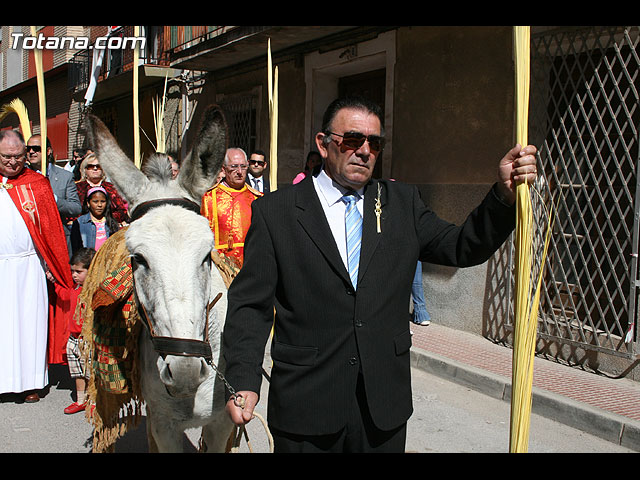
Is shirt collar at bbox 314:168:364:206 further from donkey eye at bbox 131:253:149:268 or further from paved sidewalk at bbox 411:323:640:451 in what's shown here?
paved sidewalk at bbox 411:323:640:451

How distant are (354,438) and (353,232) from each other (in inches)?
28.6

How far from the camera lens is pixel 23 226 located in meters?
5.28

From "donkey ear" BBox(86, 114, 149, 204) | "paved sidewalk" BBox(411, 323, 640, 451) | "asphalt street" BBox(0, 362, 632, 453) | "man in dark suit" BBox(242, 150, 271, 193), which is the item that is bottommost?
"asphalt street" BBox(0, 362, 632, 453)

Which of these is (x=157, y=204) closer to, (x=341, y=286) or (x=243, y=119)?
(x=341, y=286)

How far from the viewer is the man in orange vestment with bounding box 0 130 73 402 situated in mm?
5176

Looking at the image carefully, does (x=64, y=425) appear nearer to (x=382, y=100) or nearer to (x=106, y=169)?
(x=106, y=169)

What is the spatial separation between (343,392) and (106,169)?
1.49m

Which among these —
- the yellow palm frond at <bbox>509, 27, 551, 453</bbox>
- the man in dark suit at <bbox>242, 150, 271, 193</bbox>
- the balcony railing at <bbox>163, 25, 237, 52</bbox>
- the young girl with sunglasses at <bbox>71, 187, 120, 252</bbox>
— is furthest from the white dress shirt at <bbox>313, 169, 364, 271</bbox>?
the balcony railing at <bbox>163, 25, 237, 52</bbox>

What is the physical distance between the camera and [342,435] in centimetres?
212

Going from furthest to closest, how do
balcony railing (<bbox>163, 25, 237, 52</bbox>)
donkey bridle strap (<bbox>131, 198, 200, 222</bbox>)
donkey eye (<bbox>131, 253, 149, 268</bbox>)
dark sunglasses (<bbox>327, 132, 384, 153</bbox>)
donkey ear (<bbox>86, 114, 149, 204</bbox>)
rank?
balcony railing (<bbox>163, 25, 237, 52</bbox>), donkey ear (<bbox>86, 114, 149, 204</bbox>), donkey bridle strap (<bbox>131, 198, 200, 222</bbox>), donkey eye (<bbox>131, 253, 149, 268</bbox>), dark sunglasses (<bbox>327, 132, 384, 153</bbox>)

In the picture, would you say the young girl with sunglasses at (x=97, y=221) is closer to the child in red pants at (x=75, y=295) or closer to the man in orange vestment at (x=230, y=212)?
the child in red pants at (x=75, y=295)

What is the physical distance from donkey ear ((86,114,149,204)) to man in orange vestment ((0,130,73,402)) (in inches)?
113

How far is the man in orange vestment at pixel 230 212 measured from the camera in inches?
231

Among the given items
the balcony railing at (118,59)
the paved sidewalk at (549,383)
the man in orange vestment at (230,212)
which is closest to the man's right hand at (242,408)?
the paved sidewalk at (549,383)
